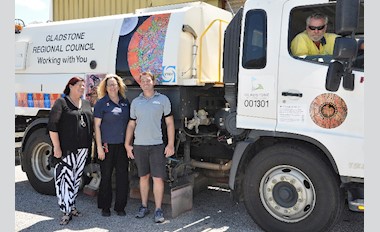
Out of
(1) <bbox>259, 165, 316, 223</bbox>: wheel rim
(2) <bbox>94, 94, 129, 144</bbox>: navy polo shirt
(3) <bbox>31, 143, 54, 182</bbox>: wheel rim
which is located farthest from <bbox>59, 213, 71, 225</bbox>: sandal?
(1) <bbox>259, 165, 316, 223</bbox>: wheel rim

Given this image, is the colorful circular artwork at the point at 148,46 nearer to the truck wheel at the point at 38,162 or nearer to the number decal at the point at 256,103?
the number decal at the point at 256,103

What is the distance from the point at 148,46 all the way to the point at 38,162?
2.63 m

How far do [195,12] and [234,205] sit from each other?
8.45 ft

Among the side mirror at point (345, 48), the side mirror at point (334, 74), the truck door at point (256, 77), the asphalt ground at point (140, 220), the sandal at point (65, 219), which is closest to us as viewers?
the side mirror at point (345, 48)

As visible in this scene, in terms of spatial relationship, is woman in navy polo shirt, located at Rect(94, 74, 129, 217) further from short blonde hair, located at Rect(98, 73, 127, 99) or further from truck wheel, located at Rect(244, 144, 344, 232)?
truck wheel, located at Rect(244, 144, 344, 232)

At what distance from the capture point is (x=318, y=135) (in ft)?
12.6

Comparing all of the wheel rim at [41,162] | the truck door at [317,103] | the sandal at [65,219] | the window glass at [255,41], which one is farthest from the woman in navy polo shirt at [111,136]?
the truck door at [317,103]

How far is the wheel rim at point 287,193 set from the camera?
3984 mm

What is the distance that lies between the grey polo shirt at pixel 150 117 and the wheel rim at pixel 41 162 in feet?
6.73

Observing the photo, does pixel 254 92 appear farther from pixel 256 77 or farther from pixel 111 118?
pixel 111 118

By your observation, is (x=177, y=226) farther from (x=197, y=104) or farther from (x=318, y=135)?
(x=318, y=135)

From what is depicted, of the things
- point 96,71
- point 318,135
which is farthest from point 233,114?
point 96,71

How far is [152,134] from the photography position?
14.9 feet

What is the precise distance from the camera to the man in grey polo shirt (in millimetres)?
4523
